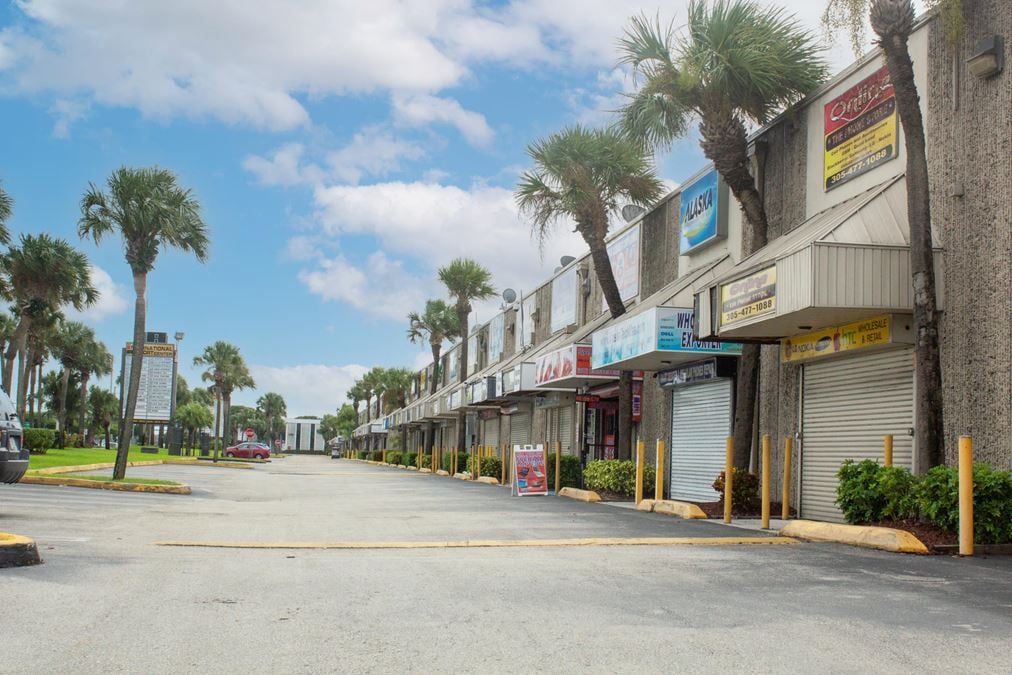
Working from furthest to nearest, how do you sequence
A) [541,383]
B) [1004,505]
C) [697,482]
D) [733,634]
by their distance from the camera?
[541,383] → [697,482] → [1004,505] → [733,634]

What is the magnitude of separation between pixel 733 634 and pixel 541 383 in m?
22.1

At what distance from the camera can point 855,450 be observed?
15.0 m

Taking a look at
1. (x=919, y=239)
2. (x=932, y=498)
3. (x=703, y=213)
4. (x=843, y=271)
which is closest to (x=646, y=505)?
(x=843, y=271)

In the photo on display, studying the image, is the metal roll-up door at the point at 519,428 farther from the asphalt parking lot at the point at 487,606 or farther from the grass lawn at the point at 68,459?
the asphalt parking lot at the point at 487,606

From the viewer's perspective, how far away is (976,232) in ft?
40.5

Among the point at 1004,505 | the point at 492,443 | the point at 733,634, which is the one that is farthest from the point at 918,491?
the point at 492,443

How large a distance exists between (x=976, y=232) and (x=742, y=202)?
19.2 ft

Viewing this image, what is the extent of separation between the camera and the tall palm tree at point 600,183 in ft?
76.2

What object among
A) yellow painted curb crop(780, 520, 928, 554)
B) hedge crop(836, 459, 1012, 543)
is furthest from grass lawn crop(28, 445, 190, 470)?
hedge crop(836, 459, 1012, 543)

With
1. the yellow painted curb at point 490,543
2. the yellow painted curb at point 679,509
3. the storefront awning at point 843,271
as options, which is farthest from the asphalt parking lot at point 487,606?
the storefront awning at point 843,271

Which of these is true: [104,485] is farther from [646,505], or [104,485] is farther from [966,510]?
[966,510]

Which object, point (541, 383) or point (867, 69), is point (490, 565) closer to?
point (867, 69)

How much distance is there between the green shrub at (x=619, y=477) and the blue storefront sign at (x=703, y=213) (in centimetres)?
501

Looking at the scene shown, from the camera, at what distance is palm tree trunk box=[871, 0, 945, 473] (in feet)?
38.0
